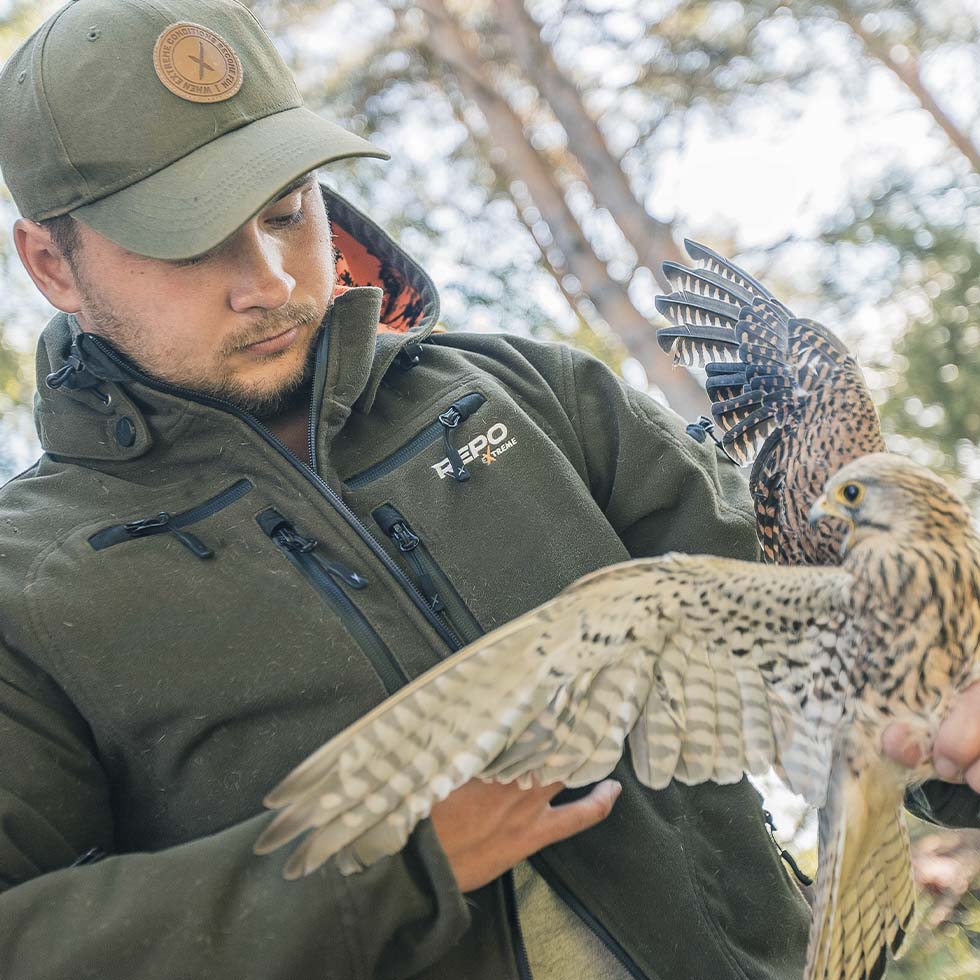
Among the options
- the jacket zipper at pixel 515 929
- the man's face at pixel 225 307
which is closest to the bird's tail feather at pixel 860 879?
the jacket zipper at pixel 515 929

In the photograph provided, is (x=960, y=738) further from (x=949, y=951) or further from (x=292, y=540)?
(x=949, y=951)

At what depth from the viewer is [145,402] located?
2078 mm

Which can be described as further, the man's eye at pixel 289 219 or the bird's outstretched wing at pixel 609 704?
the man's eye at pixel 289 219

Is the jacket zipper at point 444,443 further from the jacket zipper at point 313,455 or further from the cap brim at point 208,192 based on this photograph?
the cap brim at point 208,192

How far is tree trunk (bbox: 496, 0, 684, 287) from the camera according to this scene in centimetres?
771

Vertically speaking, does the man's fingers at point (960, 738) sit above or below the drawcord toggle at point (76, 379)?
below

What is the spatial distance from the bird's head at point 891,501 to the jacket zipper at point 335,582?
82 cm

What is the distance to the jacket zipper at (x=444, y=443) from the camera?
6.81ft

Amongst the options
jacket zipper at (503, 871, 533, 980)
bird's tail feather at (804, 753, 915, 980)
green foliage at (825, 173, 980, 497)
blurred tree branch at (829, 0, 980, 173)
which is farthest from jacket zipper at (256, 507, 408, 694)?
blurred tree branch at (829, 0, 980, 173)

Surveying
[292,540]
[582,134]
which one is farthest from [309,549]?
[582,134]

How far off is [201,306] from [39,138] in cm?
46

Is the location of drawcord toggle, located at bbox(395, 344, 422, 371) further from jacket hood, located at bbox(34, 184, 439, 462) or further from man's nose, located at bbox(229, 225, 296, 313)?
man's nose, located at bbox(229, 225, 296, 313)

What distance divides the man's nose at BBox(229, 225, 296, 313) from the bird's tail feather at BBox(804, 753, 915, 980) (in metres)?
1.40

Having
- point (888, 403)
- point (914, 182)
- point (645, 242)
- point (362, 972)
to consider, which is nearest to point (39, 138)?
point (362, 972)
